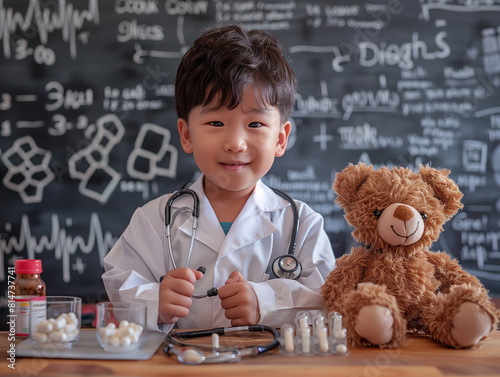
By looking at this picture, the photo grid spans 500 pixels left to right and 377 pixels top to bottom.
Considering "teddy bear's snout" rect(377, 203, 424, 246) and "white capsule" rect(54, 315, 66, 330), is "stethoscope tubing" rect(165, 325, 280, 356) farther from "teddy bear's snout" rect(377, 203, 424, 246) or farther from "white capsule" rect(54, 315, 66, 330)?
"teddy bear's snout" rect(377, 203, 424, 246)

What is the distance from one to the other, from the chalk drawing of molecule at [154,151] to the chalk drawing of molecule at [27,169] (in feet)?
1.40

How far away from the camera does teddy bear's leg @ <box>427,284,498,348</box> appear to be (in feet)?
2.60

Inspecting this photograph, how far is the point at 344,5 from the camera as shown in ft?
8.16

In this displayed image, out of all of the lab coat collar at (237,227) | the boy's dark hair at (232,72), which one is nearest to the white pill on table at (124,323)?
the lab coat collar at (237,227)

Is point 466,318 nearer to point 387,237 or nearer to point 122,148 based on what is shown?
point 387,237

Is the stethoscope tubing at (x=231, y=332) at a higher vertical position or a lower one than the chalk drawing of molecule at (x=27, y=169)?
lower

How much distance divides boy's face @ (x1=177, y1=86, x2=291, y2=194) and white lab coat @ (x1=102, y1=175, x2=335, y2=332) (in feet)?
0.38

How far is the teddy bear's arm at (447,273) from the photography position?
94cm

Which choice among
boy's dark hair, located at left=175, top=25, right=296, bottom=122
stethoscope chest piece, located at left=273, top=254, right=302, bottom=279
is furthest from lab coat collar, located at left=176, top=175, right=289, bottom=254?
boy's dark hair, located at left=175, top=25, right=296, bottom=122

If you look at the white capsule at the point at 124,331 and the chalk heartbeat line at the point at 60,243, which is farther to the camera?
the chalk heartbeat line at the point at 60,243

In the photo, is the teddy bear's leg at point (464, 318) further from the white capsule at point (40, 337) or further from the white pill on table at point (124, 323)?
the white capsule at point (40, 337)

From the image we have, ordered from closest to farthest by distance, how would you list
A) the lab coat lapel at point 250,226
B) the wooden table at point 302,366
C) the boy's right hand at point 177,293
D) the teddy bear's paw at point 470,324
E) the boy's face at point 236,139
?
the wooden table at point 302,366, the teddy bear's paw at point 470,324, the boy's right hand at point 177,293, the boy's face at point 236,139, the lab coat lapel at point 250,226

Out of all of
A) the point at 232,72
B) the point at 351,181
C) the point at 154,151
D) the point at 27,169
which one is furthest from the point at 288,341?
the point at 27,169

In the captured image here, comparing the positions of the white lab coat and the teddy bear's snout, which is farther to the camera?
the white lab coat
